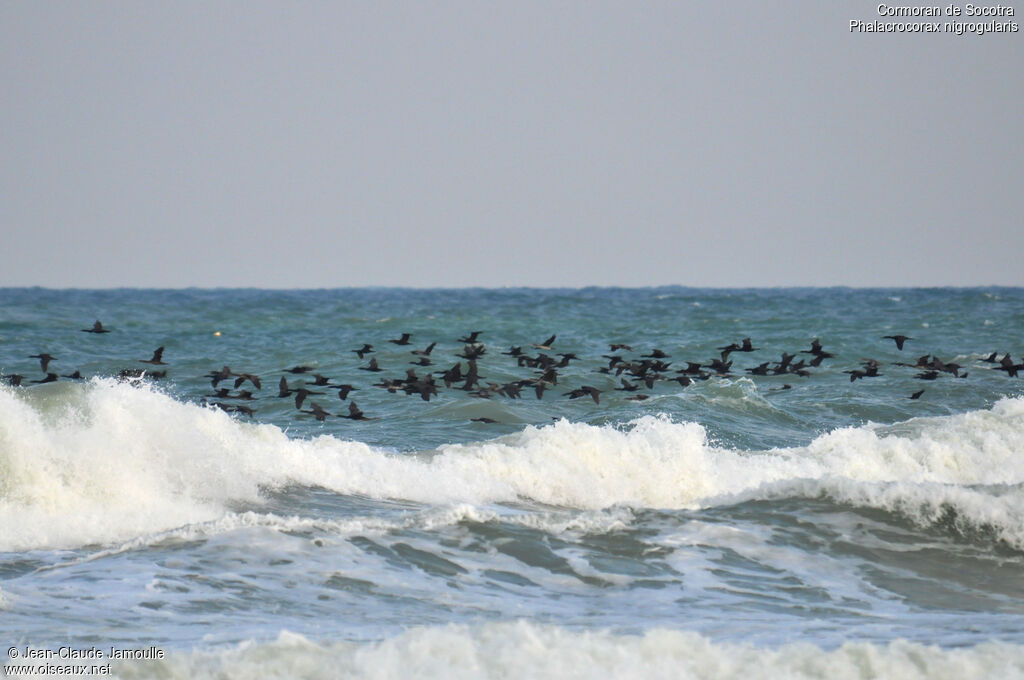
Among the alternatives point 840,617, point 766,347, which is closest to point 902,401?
point 766,347

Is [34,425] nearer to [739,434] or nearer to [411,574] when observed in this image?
[411,574]

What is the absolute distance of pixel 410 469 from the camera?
15.0 meters

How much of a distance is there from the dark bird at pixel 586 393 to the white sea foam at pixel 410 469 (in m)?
4.26

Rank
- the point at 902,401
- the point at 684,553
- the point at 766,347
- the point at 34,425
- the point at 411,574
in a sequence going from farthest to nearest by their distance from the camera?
the point at 766,347 < the point at 902,401 < the point at 34,425 < the point at 684,553 < the point at 411,574

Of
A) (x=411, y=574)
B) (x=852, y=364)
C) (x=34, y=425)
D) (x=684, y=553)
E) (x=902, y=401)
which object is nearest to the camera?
(x=411, y=574)

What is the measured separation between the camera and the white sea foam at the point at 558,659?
300 inches

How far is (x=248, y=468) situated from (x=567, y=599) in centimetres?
536

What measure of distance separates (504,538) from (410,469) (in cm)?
371

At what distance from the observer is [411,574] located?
34.0 feet

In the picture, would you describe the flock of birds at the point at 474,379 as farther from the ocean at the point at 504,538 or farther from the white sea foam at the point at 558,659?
the white sea foam at the point at 558,659

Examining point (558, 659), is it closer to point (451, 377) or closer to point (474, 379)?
point (474, 379)

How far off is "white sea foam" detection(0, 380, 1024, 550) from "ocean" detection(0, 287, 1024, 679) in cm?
4

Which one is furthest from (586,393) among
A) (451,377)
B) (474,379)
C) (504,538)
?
(504,538)

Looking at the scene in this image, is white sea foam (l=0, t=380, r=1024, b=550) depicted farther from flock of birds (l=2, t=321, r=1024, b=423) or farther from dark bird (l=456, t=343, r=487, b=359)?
dark bird (l=456, t=343, r=487, b=359)
